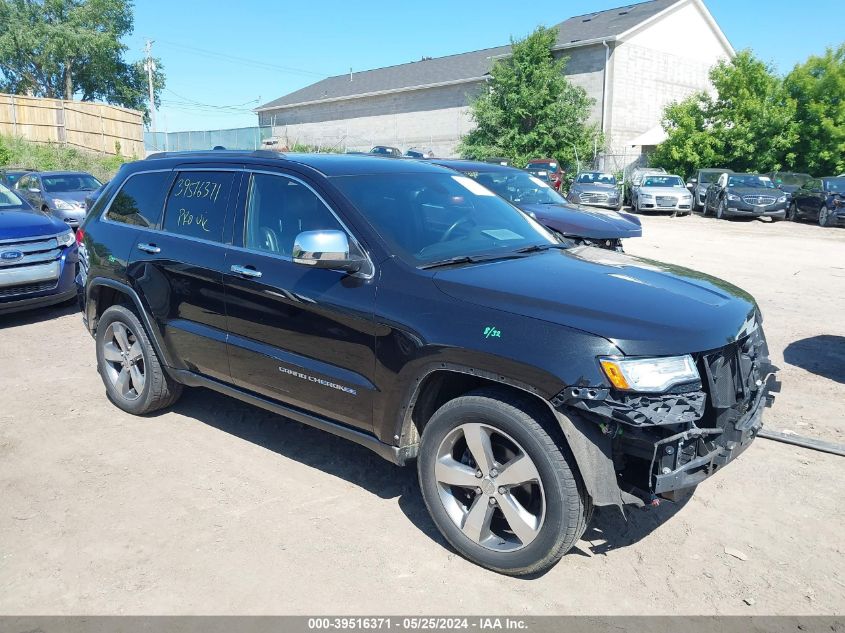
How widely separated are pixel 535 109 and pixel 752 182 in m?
12.2

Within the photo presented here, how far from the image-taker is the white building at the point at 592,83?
35.0 meters

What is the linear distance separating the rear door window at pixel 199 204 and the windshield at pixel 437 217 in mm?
929

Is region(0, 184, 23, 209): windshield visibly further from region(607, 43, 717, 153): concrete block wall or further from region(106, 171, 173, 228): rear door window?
region(607, 43, 717, 153): concrete block wall

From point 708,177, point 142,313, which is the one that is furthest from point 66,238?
point 708,177

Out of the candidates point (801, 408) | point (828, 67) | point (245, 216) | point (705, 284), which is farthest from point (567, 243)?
point (828, 67)

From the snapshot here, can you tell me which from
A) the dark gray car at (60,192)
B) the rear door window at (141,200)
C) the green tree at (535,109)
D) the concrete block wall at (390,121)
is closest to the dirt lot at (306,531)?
the rear door window at (141,200)

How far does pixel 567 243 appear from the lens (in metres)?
4.75

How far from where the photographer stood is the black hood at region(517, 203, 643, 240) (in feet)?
32.0

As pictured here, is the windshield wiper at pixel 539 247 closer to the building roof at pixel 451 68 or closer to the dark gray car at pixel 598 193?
the dark gray car at pixel 598 193

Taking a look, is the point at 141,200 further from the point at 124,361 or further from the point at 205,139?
the point at 205,139

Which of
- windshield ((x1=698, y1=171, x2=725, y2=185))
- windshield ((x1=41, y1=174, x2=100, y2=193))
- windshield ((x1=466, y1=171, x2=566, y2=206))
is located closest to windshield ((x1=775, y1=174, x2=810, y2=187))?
windshield ((x1=698, y1=171, x2=725, y2=185))

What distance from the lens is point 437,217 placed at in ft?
14.3

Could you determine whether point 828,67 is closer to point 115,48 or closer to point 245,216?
point 245,216
